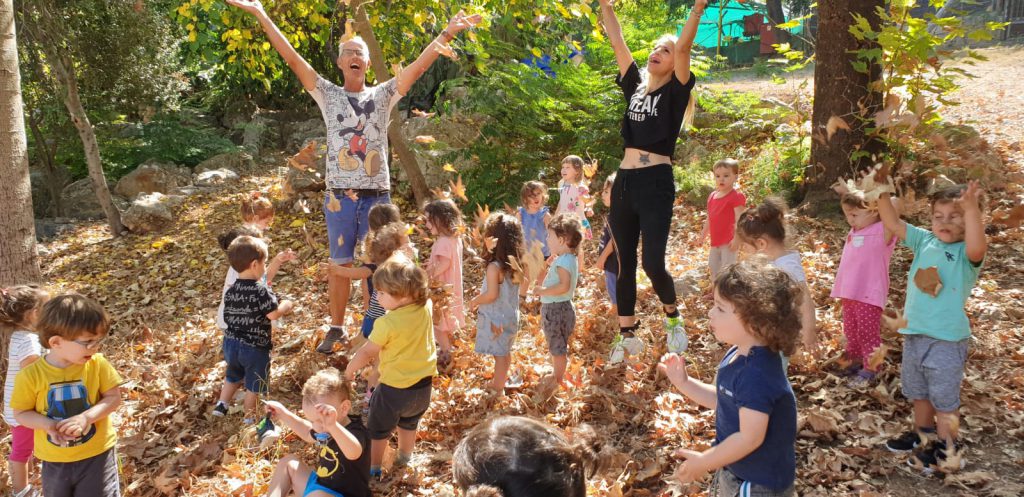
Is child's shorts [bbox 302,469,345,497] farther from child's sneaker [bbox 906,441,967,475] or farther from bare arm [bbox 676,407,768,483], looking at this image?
child's sneaker [bbox 906,441,967,475]

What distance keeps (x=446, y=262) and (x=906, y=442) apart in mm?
3013

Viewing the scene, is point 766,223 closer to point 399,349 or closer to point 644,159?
point 644,159

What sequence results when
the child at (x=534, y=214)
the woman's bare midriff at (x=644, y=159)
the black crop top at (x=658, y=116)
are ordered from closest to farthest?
the black crop top at (x=658, y=116), the woman's bare midriff at (x=644, y=159), the child at (x=534, y=214)

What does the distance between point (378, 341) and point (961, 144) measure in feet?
24.5

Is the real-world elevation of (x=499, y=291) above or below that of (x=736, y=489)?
above

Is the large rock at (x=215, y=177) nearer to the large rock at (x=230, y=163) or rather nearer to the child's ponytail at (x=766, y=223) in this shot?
the large rock at (x=230, y=163)

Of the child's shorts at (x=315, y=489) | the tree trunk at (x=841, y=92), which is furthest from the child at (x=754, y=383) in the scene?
the tree trunk at (x=841, y=92)

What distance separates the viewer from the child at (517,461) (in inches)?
68.9

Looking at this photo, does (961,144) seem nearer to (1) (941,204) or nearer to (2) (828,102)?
(2) (828,102)

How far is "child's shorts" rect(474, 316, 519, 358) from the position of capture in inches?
173

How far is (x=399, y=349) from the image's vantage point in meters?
3.58

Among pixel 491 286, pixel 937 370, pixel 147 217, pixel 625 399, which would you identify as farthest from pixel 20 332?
pixel 147 217

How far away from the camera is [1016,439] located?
368 centimetres

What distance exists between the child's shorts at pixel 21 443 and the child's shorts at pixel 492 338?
2.63m
